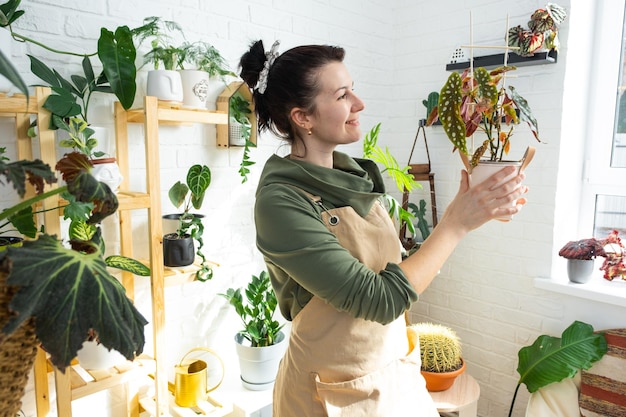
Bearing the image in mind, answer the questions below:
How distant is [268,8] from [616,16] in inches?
59.0

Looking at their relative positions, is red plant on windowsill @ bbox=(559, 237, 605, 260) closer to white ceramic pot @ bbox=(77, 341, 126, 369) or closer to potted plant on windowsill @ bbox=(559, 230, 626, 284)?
potted plant on windowsill @ bbox=(559, 230, 626, 284)

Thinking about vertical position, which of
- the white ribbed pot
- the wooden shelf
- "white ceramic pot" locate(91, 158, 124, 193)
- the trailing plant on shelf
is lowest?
the white ribbed pot

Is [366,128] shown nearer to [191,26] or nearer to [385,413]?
[191,26]

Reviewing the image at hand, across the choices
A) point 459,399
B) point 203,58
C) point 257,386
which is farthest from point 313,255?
point 459,399

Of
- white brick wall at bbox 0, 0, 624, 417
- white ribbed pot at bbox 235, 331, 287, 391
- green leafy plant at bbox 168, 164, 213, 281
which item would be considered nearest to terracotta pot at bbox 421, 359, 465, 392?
white brick wall at bbox 0, 0, 624, 417

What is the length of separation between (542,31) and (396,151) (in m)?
0.97

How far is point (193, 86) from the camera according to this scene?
1618mm

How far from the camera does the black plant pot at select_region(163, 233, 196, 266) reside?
1.62 m

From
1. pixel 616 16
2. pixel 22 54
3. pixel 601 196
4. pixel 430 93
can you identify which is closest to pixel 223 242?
pixel 22 54

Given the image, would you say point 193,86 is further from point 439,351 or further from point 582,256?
point 582,256

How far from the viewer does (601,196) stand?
212 centimetres

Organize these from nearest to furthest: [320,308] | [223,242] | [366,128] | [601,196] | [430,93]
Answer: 1. [320,308]
2. [223,242]
3. [601,196]
4. [430,93]
5. [366,128]

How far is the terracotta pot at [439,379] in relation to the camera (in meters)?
1.90

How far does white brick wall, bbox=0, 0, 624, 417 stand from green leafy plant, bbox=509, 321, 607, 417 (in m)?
0.13
